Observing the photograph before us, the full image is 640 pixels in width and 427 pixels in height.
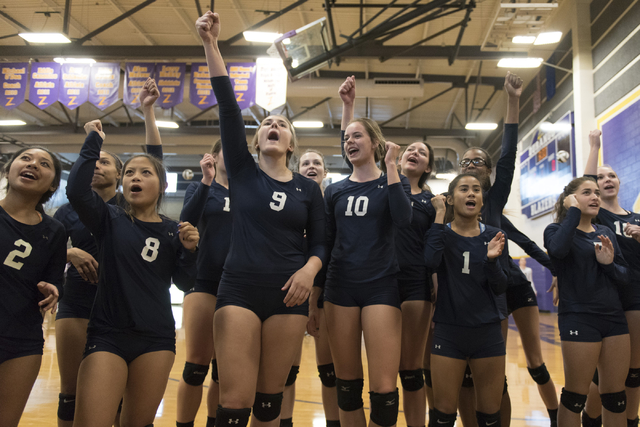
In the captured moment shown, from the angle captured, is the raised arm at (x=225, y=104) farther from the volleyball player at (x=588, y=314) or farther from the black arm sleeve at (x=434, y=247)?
the volleyball player at (x=588, y=314)

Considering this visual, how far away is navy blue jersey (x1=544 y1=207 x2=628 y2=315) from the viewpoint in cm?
333

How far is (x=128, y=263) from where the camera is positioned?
2.47 metres

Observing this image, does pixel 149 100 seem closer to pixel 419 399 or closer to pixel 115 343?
pixel 115 343

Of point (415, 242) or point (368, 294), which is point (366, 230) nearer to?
point (368, 294)

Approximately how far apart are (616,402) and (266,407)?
8.35ft

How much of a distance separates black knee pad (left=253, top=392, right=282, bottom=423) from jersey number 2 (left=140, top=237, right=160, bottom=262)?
0.92 meters

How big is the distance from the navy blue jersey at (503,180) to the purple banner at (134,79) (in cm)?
898

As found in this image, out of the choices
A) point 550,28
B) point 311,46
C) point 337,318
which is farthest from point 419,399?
point 550,28

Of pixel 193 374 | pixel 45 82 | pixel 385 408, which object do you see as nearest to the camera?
pixel 385 408

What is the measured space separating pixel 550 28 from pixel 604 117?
3720mm

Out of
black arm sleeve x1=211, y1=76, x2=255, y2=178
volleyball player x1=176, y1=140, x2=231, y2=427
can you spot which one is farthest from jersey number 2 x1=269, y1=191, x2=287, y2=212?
volleyball player x1=176, y1=140, x2=231, y2=427

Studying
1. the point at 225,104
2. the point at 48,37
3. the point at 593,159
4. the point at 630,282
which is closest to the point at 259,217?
the point at 225,104

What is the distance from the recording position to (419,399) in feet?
10.1

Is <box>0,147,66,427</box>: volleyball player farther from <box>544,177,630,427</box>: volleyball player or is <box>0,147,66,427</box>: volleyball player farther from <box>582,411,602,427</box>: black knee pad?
<box>582,411,602,427</box>: black knee pad
